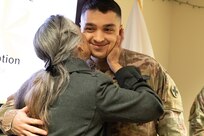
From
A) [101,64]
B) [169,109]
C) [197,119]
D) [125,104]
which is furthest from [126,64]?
[197,119]

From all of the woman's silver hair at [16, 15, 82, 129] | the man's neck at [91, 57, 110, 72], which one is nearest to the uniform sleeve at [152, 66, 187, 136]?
the man's neck at [91, 57, 110, 72]

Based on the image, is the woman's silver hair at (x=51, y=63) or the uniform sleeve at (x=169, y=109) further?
the uniform sleeve at (x=169, y=109)

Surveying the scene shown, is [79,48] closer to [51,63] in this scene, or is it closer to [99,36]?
[51,63]

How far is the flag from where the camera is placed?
225cm

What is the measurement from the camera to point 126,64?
1.46m

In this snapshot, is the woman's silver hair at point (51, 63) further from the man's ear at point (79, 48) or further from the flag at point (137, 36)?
the flag at point (137, 36)

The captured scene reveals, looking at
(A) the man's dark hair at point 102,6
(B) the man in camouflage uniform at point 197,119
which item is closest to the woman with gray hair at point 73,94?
(A) the man's dark hair at point 102,6

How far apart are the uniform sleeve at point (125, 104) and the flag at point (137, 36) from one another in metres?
1.14

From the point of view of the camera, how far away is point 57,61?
1.12 meters

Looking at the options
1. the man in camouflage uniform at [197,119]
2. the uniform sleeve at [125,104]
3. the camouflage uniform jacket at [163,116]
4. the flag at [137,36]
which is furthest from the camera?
the flag at [137,36]

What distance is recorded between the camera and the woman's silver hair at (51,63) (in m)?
1.09

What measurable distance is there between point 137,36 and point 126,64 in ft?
2.82

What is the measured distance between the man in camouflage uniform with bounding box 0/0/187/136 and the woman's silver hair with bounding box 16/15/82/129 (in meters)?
0.29

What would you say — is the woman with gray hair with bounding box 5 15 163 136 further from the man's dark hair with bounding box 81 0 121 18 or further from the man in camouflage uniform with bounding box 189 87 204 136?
the man in camouflage uniform with bounding box 189 87 204 136
